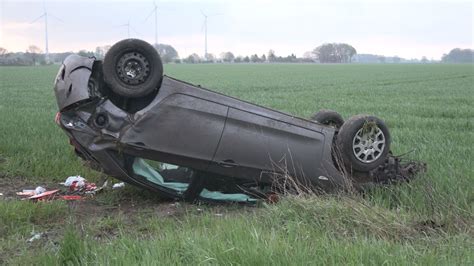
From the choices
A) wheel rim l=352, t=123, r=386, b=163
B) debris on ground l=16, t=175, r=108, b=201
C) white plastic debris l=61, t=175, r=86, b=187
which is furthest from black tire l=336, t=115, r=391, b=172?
white plastic debris l=61, t=175, r=86, b=187

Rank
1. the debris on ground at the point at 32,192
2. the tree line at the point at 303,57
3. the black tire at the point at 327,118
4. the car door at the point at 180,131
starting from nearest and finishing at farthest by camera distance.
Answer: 1. the car door at the point at 180,131
2. the debris on ground at the point at 32,192
3. the black tire at the point at 327,118
4. the tree line at the point at 303,57

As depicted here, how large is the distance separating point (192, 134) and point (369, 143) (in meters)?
1.82

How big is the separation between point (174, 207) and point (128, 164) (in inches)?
25.2

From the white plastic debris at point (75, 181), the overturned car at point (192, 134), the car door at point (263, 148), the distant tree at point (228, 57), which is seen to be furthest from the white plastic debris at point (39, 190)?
the distant tree at point (228, 57)

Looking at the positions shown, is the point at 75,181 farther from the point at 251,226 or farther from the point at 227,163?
the point at 251,226

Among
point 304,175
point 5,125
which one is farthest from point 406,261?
point 5,125

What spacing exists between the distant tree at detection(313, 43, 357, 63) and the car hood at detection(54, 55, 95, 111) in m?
144

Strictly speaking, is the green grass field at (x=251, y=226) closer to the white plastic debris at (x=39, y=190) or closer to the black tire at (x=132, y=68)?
the white plastic debris at (x=39, y=190)

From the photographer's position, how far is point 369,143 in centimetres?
515

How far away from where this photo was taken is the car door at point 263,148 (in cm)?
474

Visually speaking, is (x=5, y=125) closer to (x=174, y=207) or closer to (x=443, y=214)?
(x=174, y=207)

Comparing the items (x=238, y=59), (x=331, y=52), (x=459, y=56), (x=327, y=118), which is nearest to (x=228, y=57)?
(x=238, y=59)

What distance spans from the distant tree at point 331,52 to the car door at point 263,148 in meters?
144

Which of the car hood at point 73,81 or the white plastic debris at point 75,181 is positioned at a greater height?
the car hood at point 73,81
